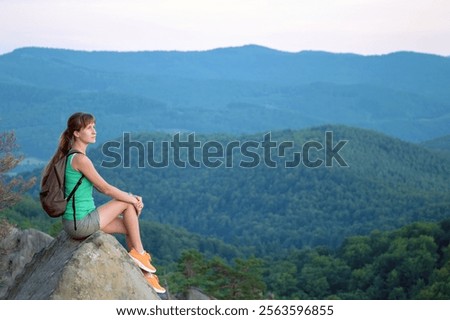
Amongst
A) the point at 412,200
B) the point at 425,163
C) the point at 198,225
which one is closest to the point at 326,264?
the point at 412,200

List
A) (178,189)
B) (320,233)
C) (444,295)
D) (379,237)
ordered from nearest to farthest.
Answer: (444,295) < (379,237) < (320,233) < (178,189)

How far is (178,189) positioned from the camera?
411 feet

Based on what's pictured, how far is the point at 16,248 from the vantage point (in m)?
20.3

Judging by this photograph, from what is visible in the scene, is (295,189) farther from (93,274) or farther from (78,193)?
(93,274)

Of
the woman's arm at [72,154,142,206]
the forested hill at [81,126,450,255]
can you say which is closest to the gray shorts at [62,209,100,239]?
the woman's arm at [72,154,142,206]

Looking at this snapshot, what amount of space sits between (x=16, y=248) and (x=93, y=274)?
14313mm

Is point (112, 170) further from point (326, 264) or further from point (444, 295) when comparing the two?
point (444, 295)

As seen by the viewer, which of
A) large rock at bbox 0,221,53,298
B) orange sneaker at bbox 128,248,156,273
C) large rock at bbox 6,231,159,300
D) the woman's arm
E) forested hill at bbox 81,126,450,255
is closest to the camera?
large rock at bbox 6,231,159,300

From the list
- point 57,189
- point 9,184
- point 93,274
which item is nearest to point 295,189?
point 9,184

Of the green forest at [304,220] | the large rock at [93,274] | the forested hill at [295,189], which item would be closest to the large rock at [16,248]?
the green forest at [304,220]

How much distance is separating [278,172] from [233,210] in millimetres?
10080

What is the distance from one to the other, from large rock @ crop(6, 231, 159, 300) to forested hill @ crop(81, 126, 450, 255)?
83.4 m

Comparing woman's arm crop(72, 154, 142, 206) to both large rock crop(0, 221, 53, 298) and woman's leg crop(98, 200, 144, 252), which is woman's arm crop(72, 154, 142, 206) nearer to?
woman's leg crop(98, 200, 144, 252)

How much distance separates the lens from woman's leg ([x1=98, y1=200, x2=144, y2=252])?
7.11 metres
